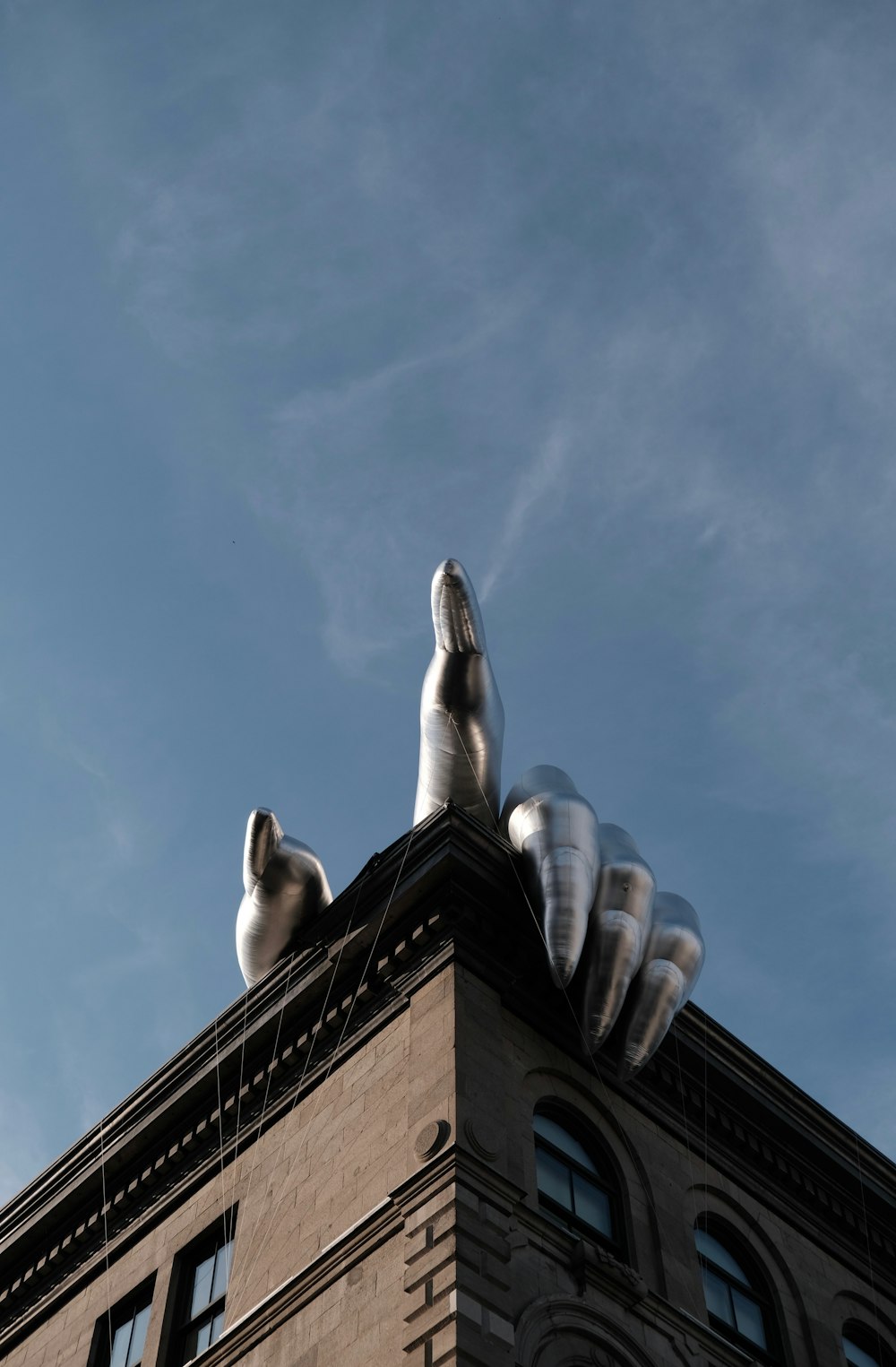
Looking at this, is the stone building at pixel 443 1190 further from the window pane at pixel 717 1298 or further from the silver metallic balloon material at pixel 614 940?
the silver metallic balloon material at pixel 614 940

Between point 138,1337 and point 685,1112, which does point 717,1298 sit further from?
point 138,1337

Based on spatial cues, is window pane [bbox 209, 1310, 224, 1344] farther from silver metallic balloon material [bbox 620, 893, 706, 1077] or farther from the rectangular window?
silver metallic balloon material [bbox 620, 893, 706, 1077]

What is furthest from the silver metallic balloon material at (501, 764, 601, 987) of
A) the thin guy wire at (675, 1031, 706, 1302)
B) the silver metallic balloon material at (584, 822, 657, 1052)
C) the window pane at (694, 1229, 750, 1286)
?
the window pane at (694, 1229, 750, 1286)

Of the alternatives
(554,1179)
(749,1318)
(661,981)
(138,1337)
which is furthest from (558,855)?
(138,1337)

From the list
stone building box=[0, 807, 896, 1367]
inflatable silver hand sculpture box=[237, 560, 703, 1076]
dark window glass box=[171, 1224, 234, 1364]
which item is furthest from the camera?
dark window glass box=[171, 1224, 234, 1364]

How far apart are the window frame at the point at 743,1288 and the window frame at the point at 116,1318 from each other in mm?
7752

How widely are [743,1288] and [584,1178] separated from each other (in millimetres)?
3372

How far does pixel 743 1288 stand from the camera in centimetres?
2345

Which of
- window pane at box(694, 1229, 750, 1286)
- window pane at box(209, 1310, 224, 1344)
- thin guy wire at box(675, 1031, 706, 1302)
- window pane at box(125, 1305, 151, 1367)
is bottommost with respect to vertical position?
window pane at box(209, 1310, 224, 1344)

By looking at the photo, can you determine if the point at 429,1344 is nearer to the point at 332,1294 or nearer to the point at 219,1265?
the point at 332,1294

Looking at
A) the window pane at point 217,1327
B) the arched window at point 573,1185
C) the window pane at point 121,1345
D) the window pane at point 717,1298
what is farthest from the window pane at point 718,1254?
the window pane at point 121,1345

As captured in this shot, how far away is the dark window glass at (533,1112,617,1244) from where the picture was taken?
831 inches

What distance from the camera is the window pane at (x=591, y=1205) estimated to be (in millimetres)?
21469

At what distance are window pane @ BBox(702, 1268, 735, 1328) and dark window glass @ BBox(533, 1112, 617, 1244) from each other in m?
1.91
